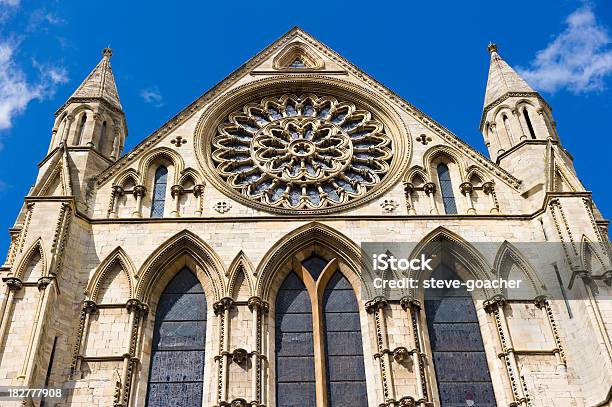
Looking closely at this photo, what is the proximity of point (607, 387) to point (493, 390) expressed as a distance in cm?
194

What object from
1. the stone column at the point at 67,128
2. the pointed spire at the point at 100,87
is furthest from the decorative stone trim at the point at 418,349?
the pointed spire at the point at 100,87

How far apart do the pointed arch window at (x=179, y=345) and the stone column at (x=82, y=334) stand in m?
1.21

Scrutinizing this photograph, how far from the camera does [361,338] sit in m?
14.6

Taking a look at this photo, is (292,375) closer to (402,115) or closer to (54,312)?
(54,312)

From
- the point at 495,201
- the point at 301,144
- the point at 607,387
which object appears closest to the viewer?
the point at 607,387

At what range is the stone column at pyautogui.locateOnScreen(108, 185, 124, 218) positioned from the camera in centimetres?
1639

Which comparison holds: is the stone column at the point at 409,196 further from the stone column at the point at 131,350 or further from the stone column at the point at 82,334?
the stone column at the point at 82,334

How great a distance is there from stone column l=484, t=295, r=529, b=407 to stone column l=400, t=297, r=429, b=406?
1.35 metres

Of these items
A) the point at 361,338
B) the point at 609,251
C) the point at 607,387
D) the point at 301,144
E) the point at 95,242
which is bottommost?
the point at 607,387

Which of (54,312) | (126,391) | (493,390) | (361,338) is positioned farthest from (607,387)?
(54,312)

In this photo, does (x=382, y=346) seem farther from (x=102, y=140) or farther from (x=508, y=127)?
(x=102, y=140)

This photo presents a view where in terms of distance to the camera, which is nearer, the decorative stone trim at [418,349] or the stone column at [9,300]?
the stone column at [9,300]

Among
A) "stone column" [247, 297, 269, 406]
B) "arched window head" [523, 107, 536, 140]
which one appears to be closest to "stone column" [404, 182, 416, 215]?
"arched window head" [523, 107, 536, 140]

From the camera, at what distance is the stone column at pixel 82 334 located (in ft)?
44.8
